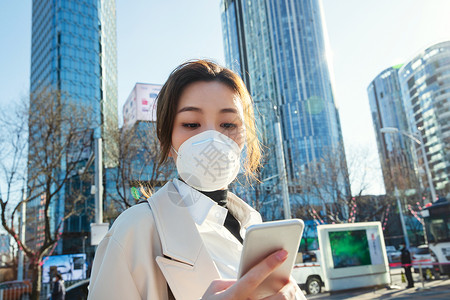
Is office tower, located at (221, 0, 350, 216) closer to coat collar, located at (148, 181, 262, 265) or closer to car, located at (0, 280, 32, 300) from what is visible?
car, located at (0, 280, 32, 300)

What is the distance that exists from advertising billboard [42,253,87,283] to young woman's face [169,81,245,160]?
1127 inches

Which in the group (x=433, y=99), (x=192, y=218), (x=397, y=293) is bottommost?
(x=397, y=293)

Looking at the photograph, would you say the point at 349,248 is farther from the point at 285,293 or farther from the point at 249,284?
the point at 249,284

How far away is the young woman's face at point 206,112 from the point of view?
131 cm

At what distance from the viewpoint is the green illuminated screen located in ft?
43.6

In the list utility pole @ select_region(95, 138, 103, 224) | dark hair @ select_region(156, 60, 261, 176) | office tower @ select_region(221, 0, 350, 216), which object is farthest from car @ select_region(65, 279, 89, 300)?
office tower @ select_region(221, 0, 350, 216)

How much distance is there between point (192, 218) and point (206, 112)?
41 cm

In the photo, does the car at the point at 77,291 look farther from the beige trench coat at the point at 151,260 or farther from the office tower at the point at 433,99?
the office tower at the point at 433,99

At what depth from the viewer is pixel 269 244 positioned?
2.72 ft

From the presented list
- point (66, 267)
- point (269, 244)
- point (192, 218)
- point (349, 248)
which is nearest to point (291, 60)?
point (66, 267)

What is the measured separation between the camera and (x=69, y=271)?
86.2ft

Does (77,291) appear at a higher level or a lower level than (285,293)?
lower

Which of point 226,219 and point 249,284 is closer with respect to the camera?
point 249,284

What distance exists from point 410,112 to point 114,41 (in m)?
59.8
